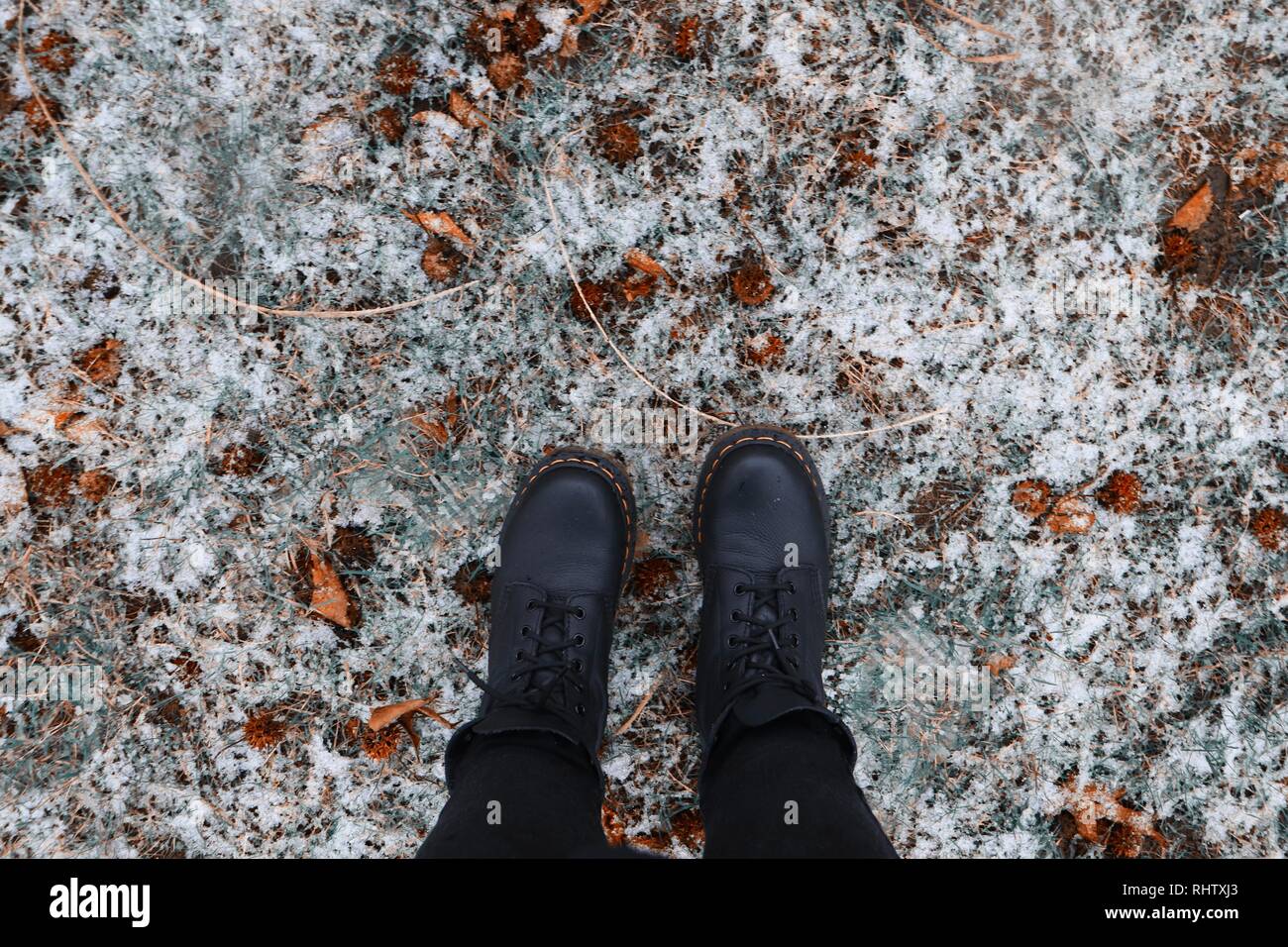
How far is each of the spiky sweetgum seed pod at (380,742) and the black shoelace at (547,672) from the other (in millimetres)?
288

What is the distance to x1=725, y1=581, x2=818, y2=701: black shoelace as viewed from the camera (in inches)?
72.7

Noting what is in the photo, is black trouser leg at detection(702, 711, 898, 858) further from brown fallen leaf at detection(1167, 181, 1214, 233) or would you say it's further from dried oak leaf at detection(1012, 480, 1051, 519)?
brown fallen leaf at detection(1167, 181, 1214, 233)

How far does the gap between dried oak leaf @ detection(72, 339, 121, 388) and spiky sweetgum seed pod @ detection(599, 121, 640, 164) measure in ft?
4.68

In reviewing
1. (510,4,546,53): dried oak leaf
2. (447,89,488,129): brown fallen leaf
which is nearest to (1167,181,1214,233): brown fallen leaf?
(510,4,546,53): dried oak leaf

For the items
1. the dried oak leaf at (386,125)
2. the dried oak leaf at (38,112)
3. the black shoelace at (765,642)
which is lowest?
the black shoelace at (765,642)

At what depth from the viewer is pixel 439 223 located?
1949mm

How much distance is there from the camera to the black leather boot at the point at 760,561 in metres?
1.89

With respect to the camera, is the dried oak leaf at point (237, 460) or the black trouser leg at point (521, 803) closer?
the black trouser leg at point (521, 803)

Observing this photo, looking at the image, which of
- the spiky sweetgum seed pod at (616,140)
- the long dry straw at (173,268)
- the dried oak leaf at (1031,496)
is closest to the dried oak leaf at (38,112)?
the long dry straw at (173,268)

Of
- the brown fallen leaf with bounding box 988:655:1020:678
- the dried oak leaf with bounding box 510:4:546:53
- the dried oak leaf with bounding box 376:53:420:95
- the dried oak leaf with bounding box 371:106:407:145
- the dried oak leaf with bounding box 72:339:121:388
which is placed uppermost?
the dried oak leaf with bounding box 510:4:546:53

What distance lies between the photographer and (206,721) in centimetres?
198

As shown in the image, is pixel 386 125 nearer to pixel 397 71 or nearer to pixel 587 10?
pixel 397 71

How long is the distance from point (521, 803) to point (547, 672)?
408mm

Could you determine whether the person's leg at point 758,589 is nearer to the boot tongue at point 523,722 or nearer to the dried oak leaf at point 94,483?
the boot tongue at point 523,722
